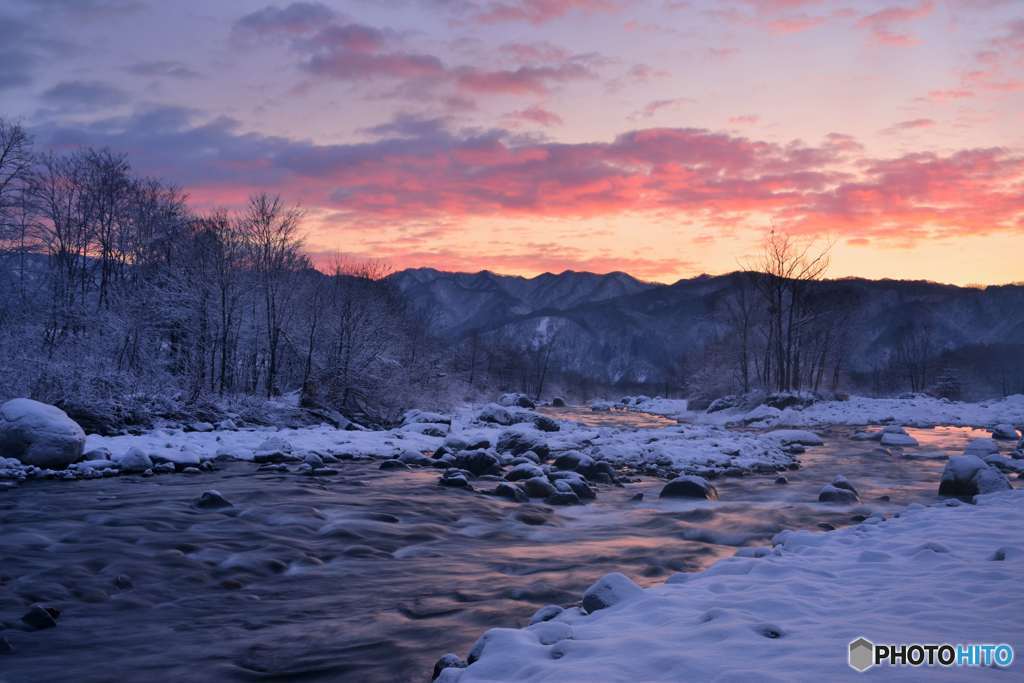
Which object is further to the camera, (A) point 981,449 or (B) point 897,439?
(B) point 897,439

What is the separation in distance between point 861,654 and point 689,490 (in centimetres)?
952

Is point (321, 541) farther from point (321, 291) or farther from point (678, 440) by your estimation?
point (321, 291)

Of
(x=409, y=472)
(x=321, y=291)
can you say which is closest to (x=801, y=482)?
(x=409, y=472)

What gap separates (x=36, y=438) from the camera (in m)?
14.4

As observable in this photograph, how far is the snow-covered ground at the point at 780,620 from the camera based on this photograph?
12.6ft

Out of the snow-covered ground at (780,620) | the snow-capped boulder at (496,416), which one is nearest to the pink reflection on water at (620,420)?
the snow-capped boulder at (496,416)

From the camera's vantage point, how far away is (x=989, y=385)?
9512cm

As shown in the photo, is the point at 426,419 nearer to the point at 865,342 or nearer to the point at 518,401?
the point at 518,401

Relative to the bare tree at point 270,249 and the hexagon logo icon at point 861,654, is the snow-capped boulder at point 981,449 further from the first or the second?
the bare tree at point 270,249

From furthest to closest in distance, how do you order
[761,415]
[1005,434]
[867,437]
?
[761,415], [867,437], [1005,434]

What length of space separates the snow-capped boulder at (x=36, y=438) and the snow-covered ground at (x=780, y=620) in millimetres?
13871

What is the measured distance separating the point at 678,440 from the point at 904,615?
59.8ft

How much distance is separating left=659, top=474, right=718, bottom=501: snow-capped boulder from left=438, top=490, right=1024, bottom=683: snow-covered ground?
5782 mm

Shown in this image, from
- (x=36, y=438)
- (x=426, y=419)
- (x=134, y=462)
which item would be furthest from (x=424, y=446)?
(x=36, y=438)
